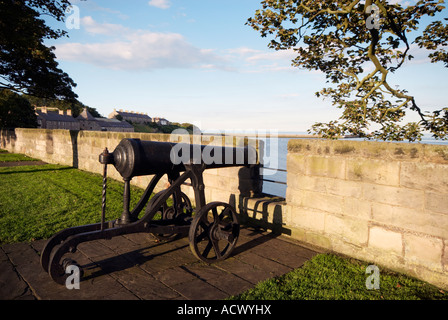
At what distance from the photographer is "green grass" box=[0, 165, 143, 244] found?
4.70 metres

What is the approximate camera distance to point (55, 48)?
19.6 metres

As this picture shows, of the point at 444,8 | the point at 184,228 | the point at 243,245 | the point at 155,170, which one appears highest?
the point at 444,8

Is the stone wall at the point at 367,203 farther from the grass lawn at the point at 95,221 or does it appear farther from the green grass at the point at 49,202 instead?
the green grass at the point at 49,202

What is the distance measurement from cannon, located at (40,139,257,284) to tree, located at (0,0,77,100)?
12.0 m

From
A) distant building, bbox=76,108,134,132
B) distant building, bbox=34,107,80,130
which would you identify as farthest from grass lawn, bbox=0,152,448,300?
distant building, bbox=76,108,134,132

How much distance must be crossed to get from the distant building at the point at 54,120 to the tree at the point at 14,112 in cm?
4401

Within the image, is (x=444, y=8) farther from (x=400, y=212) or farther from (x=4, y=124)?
(x=4, y=124)

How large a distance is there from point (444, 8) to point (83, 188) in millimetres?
9246

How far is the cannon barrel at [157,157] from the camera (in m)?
3.24

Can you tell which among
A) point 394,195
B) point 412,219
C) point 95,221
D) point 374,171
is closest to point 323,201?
point 374,171

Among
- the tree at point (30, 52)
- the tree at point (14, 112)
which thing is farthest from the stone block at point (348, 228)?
the tree at point (14, 112)

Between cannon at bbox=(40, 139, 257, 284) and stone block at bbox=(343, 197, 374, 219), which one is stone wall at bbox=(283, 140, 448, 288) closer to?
stone block at bbox=(343, 197, 374, 219)

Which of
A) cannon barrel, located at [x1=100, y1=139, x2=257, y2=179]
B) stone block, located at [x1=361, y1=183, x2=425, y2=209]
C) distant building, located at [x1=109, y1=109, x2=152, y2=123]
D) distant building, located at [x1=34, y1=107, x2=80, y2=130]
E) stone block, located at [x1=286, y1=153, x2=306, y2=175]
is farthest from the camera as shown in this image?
distant building, located at [x1=109, y1=109, x2=152, y2=123]
